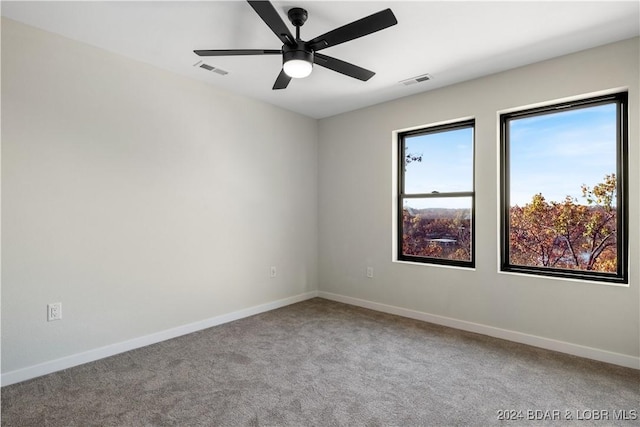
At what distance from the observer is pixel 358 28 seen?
203 centimetres

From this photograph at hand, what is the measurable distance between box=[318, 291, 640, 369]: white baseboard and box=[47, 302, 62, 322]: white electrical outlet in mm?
3035

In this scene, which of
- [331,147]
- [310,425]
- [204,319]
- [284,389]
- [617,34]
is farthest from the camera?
[331,147]

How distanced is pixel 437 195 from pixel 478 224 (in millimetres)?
614

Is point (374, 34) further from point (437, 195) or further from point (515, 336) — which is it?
Result: point (515, 336)

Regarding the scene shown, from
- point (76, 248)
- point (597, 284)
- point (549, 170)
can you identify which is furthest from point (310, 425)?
point (549, 170)

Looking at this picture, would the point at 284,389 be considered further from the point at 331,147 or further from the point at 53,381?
the point at 331,147

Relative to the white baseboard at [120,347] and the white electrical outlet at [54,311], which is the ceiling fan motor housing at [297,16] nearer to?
the white electrical outlet at [54,311]

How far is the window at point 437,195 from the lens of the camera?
3635mm

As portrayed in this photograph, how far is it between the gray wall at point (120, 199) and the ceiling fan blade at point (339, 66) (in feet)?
5.33

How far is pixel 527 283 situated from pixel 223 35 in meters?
3.32

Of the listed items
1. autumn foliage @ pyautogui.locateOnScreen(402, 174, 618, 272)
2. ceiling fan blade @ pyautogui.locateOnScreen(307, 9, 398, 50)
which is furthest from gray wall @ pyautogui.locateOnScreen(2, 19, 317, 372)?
autumn foliage @ pyautogui.locateOnScreen(402, 174, 618, 272)

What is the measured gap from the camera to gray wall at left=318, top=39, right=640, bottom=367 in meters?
2.69

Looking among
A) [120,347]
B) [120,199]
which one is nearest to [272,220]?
[120,199]

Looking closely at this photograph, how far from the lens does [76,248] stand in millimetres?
2668
